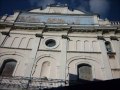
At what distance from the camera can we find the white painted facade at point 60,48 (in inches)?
563

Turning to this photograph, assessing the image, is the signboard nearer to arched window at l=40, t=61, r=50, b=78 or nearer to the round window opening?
the round window opening

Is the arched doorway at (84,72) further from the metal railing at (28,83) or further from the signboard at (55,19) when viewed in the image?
the signboard at (55,19)

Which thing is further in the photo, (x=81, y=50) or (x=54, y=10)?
(x=54, y=10)

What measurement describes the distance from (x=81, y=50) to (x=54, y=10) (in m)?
6.93

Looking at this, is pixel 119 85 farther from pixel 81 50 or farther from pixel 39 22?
pixel 39 22

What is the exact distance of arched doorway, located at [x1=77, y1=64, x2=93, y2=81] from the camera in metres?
14.0

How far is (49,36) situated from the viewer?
17.5 m

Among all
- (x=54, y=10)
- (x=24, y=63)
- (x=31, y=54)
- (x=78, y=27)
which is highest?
(x=54, y=10)

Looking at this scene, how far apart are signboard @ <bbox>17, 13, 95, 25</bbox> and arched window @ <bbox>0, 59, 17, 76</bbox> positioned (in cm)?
539

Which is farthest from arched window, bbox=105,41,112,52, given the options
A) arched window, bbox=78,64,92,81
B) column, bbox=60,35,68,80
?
column, bbox=60,35,68,80

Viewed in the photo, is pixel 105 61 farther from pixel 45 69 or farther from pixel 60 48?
pixel 45 69

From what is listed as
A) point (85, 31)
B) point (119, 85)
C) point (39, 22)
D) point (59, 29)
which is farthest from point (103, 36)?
point (119, 85)

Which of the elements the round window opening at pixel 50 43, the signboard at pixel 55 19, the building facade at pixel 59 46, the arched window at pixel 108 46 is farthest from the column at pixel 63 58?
the arched window at pixel 108 46

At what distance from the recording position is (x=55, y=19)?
19375mm
